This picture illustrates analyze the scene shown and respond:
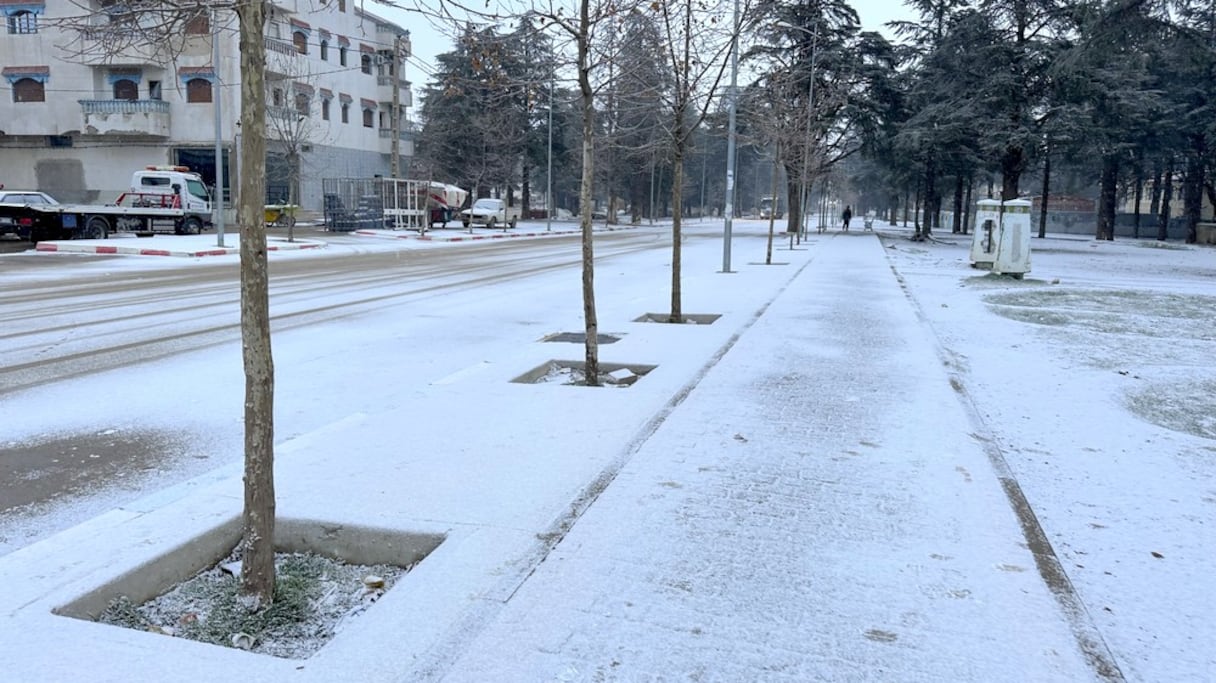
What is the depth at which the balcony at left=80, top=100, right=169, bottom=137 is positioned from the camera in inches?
1833

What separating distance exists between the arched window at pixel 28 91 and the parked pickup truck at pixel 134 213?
59.8 ft

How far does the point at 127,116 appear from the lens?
46.7m

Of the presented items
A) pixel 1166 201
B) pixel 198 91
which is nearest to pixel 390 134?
pixel 198 91

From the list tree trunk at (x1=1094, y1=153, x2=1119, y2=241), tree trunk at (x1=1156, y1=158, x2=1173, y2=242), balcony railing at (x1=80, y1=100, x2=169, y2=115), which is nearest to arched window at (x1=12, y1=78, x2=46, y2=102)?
balcony railing at (x1=80, y1=100, x2=169, y2=115)

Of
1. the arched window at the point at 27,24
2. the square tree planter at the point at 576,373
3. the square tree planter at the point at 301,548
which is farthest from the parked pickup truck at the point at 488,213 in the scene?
the square tree planter at the point at 301,548

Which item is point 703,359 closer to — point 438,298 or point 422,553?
point 422,553

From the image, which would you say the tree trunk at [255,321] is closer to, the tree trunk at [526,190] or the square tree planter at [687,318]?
the square tree planter at [687,318]

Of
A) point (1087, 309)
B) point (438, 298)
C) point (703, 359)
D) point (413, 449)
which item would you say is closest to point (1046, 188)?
point (1087, 309)

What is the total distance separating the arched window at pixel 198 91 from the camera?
153 feet

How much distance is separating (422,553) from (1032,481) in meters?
3.54

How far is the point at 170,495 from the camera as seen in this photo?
4746mm

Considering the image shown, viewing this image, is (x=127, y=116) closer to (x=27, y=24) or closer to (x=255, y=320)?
(x=27, y=24)

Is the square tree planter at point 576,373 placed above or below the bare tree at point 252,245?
below

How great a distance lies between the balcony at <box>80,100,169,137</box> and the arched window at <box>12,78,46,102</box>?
2.92 meters
